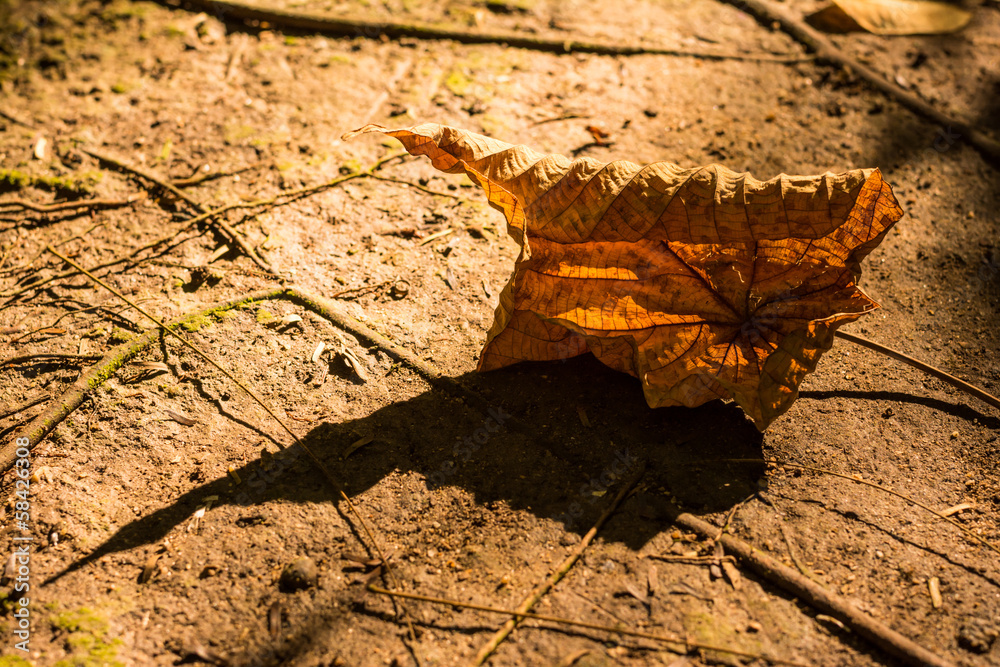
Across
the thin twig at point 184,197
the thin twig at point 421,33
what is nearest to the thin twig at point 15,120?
the thin twig at point 184,197

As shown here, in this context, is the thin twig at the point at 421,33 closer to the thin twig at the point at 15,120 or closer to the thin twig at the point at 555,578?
the thin twig at the point at 15,120

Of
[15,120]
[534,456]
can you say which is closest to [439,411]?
[534,456]

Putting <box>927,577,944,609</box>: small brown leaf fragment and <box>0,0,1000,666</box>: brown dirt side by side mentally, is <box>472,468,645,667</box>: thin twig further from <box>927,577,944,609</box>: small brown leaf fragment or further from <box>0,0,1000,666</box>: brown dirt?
<box>927,577,944,609</box>: small brown leaf fragment

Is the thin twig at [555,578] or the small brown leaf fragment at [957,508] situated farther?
the small brown leaf fragment at [957,508]

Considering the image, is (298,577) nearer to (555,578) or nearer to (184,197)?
(555,578)

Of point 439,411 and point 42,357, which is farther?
point 42,357

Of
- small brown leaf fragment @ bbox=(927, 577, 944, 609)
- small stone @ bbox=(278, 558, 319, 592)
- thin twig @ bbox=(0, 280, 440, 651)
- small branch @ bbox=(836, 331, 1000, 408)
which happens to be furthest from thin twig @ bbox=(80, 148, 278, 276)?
small brown leaf fragment @ bbox=(927, 577, 944, 609)

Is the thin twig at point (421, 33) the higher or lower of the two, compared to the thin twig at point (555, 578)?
higher

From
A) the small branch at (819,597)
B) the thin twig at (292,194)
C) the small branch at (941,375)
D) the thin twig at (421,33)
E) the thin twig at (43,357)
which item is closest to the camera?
the small branch at (819,597)

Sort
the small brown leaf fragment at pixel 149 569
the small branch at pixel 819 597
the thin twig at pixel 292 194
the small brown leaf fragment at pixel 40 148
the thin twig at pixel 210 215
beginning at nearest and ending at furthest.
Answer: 1. the small branch at pixel 819 597
2. the small brown leaf fragment at pixel 149 569
3. the thin twig at pixel 210 215
4. the thin twig at pixel 292 194
5. the small brown leaf fragment at pixel 40 148
